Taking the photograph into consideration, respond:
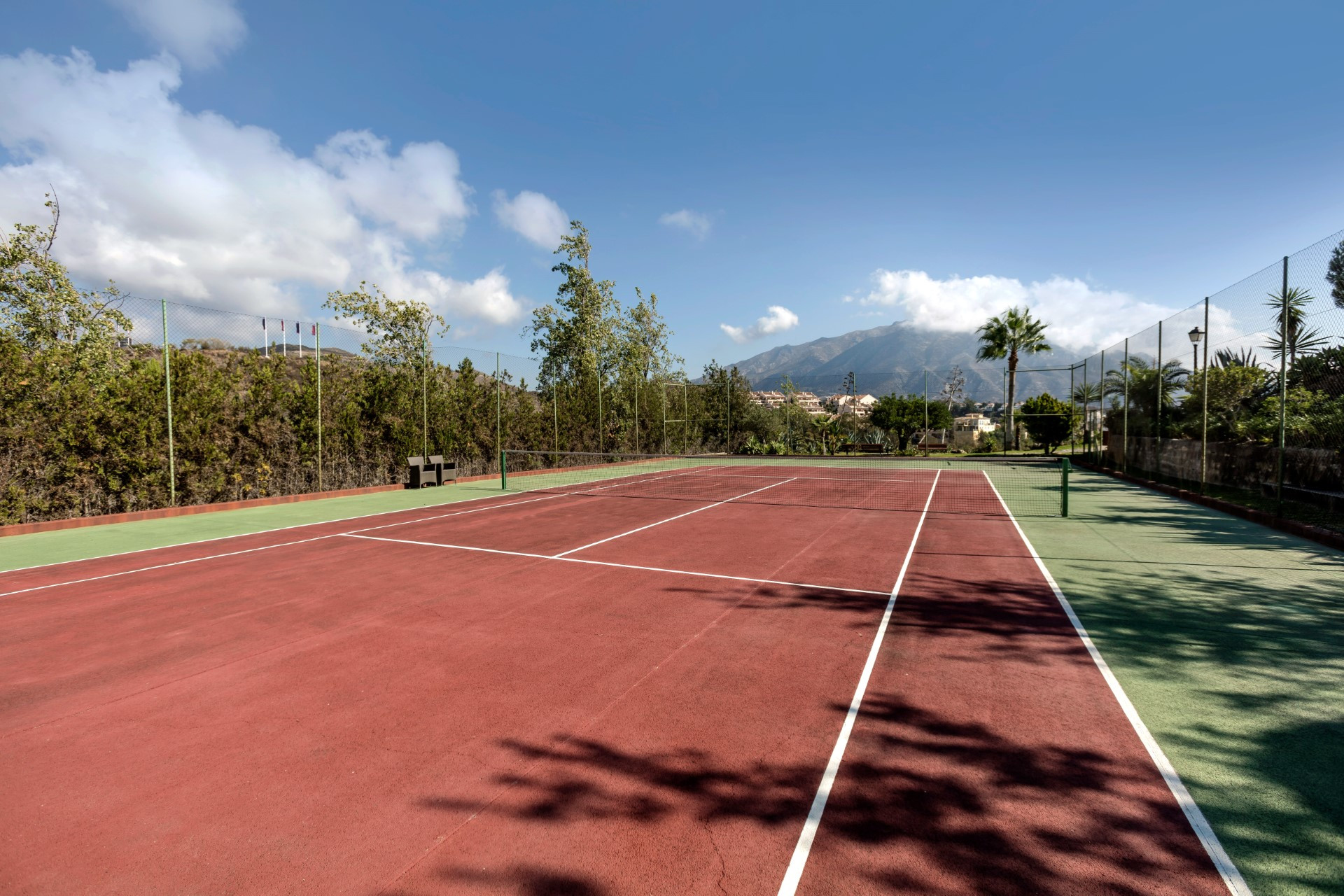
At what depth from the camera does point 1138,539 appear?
9.18 meters

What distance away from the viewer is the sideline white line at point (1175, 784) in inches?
94.7

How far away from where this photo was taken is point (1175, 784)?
2996mm

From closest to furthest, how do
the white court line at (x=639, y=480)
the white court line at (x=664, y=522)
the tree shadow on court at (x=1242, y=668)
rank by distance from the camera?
the tree shadow on court at (x=1242, y=668)
the white court line at (x=664, y=522)
the white court line at (x=639, y=480)

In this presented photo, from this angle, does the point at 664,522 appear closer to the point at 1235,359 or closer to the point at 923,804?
the point at 923,804

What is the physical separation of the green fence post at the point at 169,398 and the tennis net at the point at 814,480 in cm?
694

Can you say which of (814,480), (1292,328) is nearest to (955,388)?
(814,480)

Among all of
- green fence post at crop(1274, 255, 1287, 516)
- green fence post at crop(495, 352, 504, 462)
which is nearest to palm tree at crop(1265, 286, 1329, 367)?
green fence post at crop(1274, 255, 1287, 516)

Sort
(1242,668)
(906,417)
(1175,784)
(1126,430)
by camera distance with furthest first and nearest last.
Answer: (906,417) < (1126,430) < (1242,668) < (1175,784)

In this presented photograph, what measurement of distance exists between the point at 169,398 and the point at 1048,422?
36.3 m

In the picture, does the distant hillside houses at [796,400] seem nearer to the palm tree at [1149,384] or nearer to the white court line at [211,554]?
the palm tree at [1149,384]

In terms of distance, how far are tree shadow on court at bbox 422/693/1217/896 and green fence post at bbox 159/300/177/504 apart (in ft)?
40.2

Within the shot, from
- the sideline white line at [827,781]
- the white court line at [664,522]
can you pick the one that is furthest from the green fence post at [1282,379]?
the sideline white line at [827,781]

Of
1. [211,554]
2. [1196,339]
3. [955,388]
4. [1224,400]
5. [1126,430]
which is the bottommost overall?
[211,554]

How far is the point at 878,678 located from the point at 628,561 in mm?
4128
